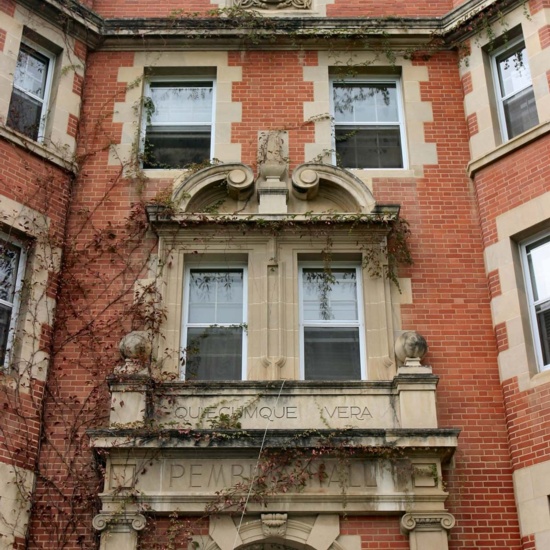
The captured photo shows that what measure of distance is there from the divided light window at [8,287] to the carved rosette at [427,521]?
17.3 feet

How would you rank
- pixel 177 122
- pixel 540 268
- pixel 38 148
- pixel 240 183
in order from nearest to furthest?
pixel 540 268 → pixel 38 148 → pixel 240 183 → pixel 177 122

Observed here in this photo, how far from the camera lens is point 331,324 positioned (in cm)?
1229

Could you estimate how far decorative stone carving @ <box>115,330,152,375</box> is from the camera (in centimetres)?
1120

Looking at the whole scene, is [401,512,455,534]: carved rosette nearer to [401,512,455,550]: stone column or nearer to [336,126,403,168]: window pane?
[401,512,455,550]: stone column

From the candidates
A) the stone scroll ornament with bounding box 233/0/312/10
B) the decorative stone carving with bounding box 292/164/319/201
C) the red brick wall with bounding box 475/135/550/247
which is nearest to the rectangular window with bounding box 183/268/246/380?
the decorative stone carving with bounding box 292/164/319/201

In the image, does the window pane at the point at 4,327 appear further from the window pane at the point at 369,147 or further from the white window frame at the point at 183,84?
the window pane at the point at 369,147

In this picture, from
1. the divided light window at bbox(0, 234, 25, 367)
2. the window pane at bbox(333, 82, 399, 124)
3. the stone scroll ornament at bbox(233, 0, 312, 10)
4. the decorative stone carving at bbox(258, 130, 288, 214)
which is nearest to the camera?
the divided light window at bbox(0, 234, 25, 367)

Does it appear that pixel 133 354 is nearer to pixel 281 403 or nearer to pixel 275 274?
pixel 281 403

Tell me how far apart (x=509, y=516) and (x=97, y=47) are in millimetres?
9311

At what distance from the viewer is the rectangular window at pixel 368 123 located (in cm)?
1380

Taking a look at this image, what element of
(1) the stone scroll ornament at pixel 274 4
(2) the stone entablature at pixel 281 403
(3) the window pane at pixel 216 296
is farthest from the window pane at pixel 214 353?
(1) the stone scroll ornament at pixel 274 4

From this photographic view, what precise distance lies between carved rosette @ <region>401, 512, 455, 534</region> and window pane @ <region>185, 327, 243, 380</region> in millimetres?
2909

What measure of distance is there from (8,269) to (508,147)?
7065 millimetres

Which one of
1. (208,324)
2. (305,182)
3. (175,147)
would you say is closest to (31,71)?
(175,147)
